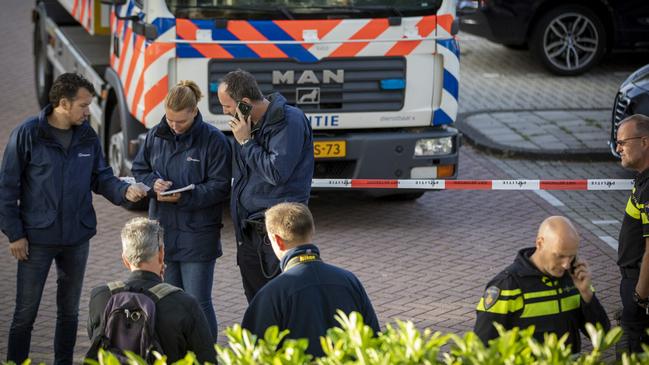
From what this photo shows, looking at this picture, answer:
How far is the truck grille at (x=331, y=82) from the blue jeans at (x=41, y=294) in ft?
10.2

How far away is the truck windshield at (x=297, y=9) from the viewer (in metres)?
9.53

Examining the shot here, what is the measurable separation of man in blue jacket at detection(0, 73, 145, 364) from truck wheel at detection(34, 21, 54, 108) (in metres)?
8.03

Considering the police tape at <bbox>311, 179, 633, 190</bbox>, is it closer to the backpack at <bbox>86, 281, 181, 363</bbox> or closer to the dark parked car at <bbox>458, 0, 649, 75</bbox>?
the backpack at <bbox>86, 281, 181, 363</bbox>

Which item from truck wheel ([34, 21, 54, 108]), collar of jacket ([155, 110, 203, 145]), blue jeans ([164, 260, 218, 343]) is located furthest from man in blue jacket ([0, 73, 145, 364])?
truck wheel ([34, 21, 54, 108])

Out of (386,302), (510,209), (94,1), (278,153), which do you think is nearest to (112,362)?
(278,153)

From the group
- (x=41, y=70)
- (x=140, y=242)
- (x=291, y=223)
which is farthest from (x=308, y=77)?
(x=41, y=70)

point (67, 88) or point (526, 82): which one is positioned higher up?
point (67, 88)

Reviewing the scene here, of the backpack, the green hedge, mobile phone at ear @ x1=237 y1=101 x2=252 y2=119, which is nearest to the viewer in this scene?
the green hedge

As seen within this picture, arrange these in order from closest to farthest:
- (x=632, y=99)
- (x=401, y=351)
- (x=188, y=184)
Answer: (x=401, y=351)
(x=188, y=184)
(x=632, y=99)

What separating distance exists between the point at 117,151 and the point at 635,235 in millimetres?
5692

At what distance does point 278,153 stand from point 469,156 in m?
6.48

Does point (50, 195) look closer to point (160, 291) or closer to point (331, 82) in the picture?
point (160, 291)

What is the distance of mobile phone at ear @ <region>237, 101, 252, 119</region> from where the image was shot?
6.70 m

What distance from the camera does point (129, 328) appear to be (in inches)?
200
